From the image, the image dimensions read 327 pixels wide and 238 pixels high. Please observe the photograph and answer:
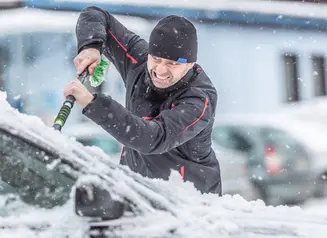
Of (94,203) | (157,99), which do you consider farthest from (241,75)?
(94,203)

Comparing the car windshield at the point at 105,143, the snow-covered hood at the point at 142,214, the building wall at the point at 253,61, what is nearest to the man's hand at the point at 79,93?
the snow-covered hood at the point at 142,214

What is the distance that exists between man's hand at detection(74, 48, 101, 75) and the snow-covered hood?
69cm

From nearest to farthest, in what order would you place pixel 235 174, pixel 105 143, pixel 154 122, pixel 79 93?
pixel 79 93 < pixel 154 122 < pixel 235 174 < pixel 105 143

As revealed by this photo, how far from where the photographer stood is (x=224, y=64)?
17281mm

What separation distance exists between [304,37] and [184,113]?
16.2 m

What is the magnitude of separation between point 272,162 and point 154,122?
5783 mm

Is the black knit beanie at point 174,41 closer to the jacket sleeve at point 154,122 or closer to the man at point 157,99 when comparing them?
the man at point 157,99

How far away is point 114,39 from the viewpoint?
3.95 meters

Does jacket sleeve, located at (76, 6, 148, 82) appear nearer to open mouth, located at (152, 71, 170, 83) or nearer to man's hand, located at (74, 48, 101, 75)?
man's hand, located at (74, 48, 101, 75)

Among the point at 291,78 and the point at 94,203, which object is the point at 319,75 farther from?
the point at 94,203

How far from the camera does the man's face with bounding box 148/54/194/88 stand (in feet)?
10.9

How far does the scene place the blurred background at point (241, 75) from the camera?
8.65 m

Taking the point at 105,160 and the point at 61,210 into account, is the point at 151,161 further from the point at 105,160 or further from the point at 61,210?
the point at 61,210

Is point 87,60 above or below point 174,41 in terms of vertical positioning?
below
